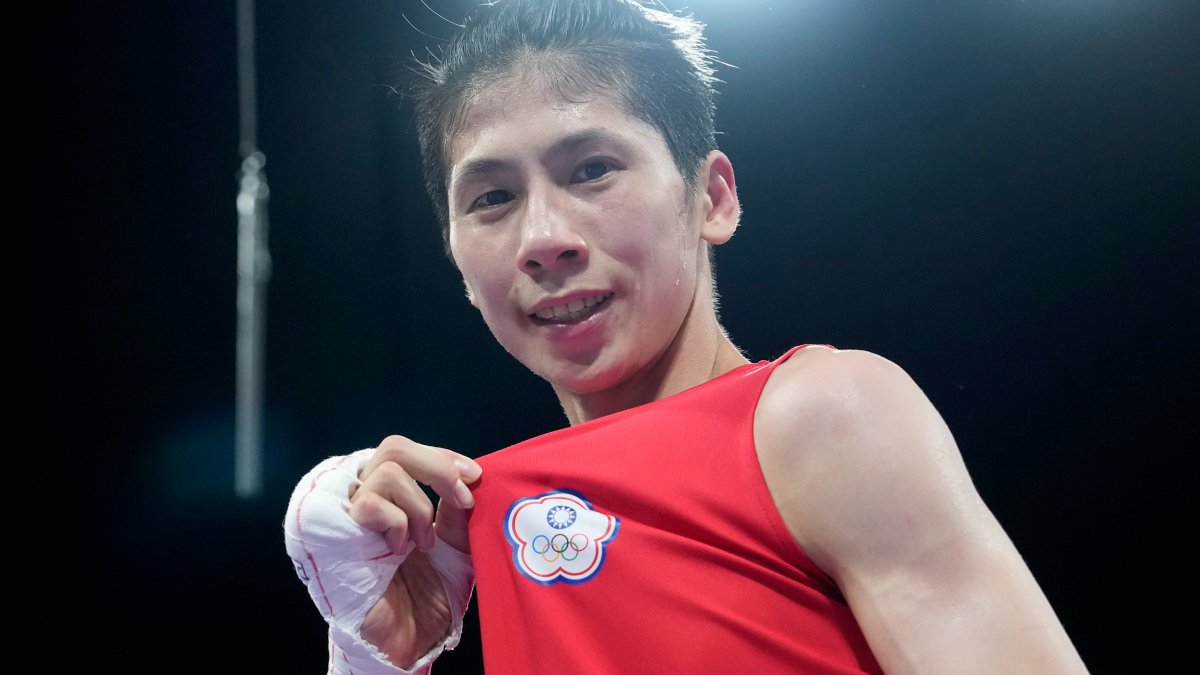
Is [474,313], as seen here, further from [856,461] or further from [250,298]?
[856,461]

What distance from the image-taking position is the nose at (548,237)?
38.4 inches

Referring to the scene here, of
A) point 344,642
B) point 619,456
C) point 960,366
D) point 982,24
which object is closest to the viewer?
point 619,456

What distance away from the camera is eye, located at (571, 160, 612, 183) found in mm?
1010

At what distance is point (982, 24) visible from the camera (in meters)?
2.96

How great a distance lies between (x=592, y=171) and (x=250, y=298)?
7.51 ft

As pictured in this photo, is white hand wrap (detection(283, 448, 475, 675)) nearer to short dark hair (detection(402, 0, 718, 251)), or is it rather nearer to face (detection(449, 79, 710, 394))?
face (detection(449, 79, 710, 394))

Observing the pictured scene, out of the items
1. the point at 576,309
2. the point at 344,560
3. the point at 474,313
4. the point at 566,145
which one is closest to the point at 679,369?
the point at 576,309

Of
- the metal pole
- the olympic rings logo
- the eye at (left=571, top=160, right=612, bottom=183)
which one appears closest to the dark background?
the metal pole

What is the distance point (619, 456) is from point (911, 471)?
269mm

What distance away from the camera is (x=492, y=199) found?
41.4 inches

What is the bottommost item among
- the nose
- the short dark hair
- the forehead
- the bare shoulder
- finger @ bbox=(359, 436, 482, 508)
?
finger @ bbox=(359, 436, 482, 508)

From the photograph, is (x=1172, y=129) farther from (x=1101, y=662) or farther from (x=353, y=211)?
(x=353, y=211)

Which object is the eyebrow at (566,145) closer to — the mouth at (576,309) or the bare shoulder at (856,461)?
the mouth at (576,309)

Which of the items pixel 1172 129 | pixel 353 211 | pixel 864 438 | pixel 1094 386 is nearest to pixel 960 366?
pixel 1094 386
